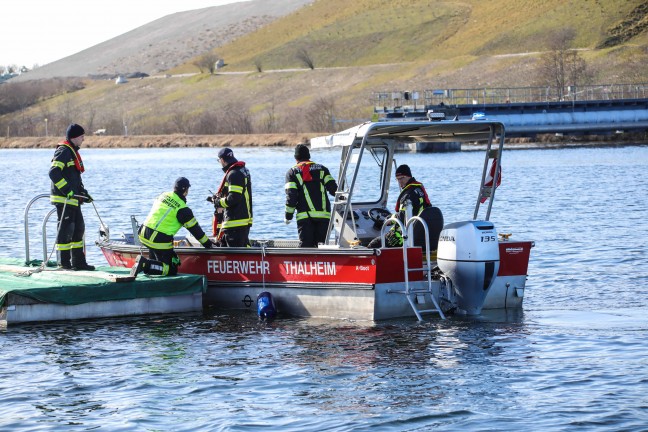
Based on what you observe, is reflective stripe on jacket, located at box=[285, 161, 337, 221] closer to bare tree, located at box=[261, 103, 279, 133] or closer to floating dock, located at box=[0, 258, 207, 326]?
floating dock, located at box=[0, 258, 207, 326]

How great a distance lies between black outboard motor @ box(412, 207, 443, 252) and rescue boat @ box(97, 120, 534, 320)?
0.04 ft

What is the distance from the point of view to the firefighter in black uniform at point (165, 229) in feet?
52.0

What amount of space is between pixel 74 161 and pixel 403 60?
489 feet

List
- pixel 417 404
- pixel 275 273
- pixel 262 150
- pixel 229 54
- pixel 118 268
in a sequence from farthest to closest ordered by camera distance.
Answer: pixel 229 54 → pixel 262 150 → pixel 118 268 → pixel 275 273 → pixel 417 404

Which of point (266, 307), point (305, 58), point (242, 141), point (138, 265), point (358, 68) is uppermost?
point (305, 58)

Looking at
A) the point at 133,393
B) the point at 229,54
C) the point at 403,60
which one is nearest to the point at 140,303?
the point at 133,393

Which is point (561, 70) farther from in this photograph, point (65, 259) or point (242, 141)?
point (65, 259)

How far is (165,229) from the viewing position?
15930 mm

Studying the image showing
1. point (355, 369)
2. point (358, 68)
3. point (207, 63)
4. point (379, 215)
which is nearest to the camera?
point (355, 369)

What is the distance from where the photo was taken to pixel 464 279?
14469 mm

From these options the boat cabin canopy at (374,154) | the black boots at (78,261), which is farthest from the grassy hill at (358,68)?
the black boots at (78,261)

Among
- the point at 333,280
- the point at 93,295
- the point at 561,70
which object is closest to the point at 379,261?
the point at 333,280

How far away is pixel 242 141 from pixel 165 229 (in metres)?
85.0

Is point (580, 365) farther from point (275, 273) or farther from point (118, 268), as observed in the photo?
point (118, 268)
